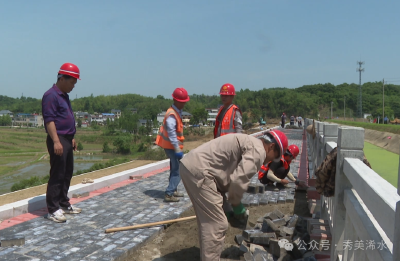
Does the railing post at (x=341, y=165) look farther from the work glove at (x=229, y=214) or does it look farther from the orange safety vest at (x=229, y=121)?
the orange safety vest at (x=229, y=121)

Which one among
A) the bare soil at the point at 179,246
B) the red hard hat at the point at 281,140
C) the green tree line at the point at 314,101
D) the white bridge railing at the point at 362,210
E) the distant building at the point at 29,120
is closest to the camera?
the white bridge railing at the point at 362,210

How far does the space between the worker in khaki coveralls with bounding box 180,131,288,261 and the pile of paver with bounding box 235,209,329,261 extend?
74 centimetres

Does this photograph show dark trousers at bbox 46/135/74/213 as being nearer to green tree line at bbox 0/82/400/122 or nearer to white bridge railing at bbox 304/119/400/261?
white bridge railing at bbox 304/119/400/261

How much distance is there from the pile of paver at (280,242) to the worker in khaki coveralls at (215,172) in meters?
0.74

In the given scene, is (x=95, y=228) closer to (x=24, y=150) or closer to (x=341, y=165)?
(x=341, y=165)

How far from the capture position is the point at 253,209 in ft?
→ 18.9

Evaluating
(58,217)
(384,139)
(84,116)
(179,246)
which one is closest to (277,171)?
(179,246)

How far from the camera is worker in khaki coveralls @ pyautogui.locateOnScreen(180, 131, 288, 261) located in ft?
9.71

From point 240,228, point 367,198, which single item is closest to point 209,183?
point 367,198

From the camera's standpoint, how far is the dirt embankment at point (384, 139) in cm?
2416

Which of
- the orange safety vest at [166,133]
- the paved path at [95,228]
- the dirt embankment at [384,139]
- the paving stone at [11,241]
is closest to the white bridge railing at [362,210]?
the paved path at [95,228]

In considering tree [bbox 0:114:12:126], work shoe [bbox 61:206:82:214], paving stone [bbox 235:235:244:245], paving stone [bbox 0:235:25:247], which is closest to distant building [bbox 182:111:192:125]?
tree [bbox 0:114:12:126]

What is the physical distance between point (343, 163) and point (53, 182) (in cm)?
364

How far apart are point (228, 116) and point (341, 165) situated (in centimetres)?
231
